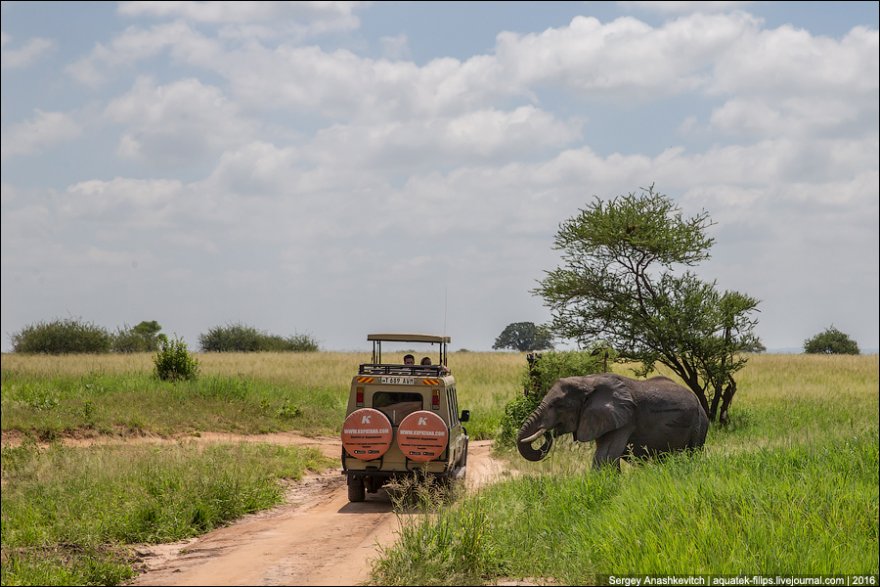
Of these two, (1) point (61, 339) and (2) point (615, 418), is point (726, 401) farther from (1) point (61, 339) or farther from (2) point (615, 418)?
(1) point (61, 339)

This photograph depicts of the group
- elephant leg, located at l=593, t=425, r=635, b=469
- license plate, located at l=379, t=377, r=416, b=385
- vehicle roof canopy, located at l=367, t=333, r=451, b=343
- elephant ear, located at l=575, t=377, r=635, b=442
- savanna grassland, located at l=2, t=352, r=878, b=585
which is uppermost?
vehicle roof canopy, located at l=367, t=333, r=451, b=343

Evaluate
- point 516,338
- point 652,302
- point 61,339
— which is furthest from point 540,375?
point 516,338

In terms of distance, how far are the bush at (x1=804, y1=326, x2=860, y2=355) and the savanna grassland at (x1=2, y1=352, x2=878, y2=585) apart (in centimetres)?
5682

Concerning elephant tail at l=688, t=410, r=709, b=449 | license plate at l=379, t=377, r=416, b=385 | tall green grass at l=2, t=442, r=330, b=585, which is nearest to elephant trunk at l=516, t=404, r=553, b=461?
license plate at l=379, t=377, r=416, b=385

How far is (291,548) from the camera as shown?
37.3 ft

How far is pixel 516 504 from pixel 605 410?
8.81 feet

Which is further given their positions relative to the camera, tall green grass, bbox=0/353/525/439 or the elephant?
tall green grass, bbox=0/353/525/439

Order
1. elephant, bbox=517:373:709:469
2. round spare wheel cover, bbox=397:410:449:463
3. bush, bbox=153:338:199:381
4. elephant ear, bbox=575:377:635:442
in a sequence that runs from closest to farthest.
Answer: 1. elephant ear, bbox=575:377:635:442
2. elephant, bbox=517:373:709:469
3. round spare wheel cover, bbox=397:410:449:463
4. bush, bbox=153:338:199:381

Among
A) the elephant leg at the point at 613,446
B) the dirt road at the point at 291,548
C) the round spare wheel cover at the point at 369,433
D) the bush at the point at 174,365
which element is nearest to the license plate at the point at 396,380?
the round spare wheel cover at the point at 369,433

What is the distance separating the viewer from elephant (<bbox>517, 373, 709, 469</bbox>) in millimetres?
14461

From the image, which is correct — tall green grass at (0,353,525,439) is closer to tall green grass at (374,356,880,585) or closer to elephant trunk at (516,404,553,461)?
elephant trunk at (516,404,553,461)

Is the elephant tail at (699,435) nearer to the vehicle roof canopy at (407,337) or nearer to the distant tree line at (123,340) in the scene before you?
the vehicle roof canopy at (407,337)

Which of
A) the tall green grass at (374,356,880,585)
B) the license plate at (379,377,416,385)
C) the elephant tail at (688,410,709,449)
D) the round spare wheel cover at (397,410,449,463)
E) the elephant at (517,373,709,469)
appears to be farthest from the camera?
the license plate at (379,377,416,385)

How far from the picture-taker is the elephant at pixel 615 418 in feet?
47.4
